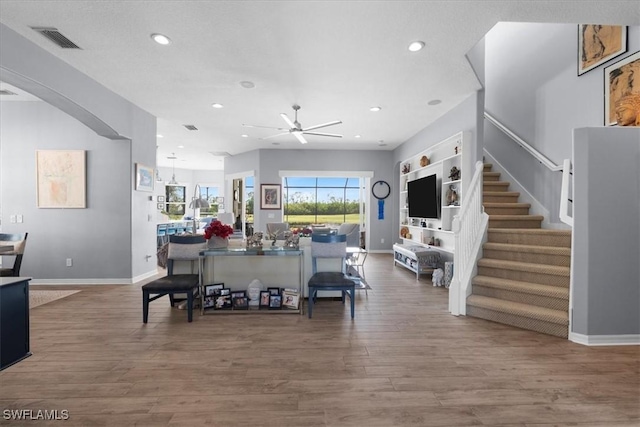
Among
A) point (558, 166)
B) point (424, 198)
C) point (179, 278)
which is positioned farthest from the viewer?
point (424, 198)

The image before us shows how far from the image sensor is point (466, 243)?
13.1 ft

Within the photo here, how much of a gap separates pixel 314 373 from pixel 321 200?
888 cm

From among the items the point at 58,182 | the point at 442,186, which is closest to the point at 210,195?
the point at 58,182

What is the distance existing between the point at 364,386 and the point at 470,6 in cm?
330

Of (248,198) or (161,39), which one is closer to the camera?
(161,39)

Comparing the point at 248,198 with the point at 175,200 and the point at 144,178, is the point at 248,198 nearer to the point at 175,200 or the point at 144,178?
the point at 144,178

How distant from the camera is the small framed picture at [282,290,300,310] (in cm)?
384

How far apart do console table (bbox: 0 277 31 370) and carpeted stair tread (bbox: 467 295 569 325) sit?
4393mm

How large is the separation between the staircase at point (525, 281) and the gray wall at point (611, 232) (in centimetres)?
31

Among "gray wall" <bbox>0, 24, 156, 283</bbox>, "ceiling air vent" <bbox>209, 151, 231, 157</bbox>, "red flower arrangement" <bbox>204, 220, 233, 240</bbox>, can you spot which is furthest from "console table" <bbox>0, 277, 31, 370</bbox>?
"ceiling air vent" <bbox>209, 151, 231, 157</bbox>

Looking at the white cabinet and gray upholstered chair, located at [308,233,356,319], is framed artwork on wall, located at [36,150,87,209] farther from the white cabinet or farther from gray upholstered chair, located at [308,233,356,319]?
the white cabinet

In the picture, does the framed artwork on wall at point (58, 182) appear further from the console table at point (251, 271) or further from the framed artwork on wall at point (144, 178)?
the console table at point (251, 271)

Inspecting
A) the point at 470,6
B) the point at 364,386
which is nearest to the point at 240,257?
the point at 364,386

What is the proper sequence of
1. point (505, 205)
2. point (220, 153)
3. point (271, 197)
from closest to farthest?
point (505, 205)
point (271, 197)
point (220, 153)
